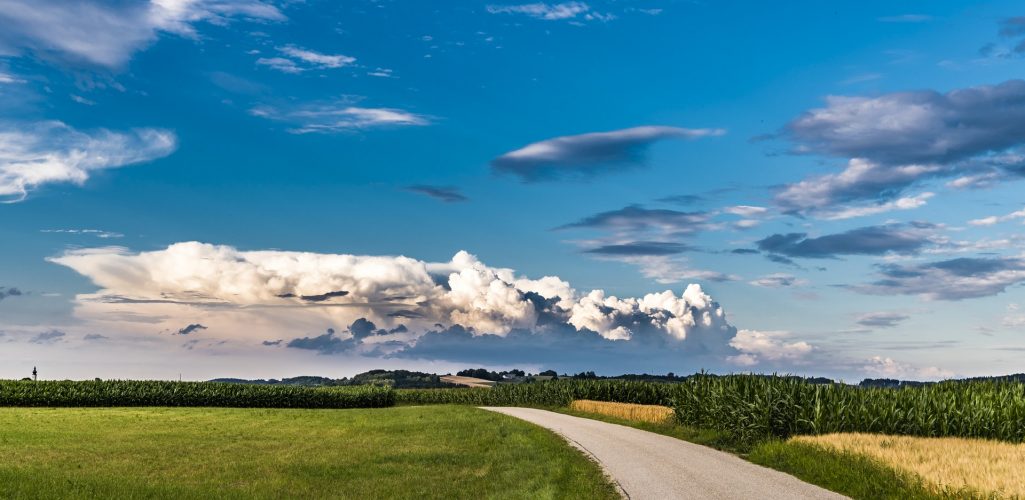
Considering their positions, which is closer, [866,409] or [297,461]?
[866,409]

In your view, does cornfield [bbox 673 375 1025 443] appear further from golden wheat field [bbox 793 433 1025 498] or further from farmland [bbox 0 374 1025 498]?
golden wheat field [bbox 793 433 1025 498]

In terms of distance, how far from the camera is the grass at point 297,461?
22.1m

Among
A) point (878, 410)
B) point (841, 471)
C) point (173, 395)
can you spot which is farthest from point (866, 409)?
point (173, 395)

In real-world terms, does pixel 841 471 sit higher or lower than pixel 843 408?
lower

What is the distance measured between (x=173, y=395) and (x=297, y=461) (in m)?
51.3

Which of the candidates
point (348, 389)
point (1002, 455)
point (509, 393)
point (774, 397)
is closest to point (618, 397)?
point (509, 393)

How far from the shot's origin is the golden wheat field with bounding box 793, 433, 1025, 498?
16.4 m

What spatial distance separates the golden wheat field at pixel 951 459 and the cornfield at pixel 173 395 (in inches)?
2389

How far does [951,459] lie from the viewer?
19.5 m

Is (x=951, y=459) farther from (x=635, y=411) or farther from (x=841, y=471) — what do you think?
(x=635, y=411)

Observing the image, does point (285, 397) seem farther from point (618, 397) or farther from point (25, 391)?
point (618, 397)

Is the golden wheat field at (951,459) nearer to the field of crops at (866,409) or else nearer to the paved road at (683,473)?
the paved road at (683,473)

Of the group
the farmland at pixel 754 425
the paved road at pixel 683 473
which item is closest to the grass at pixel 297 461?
the farmland at pixel 754 425

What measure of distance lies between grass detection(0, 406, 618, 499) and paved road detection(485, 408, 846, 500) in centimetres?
87
